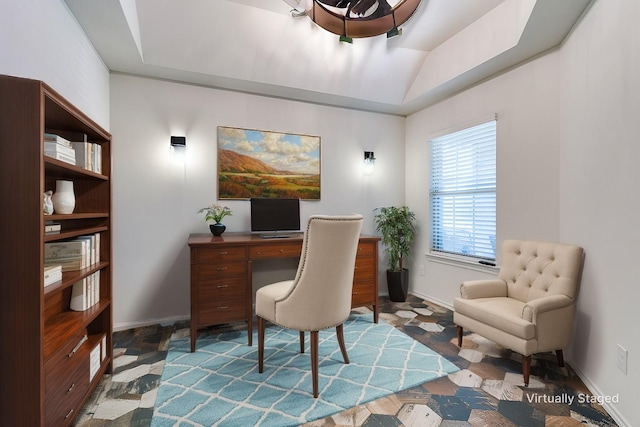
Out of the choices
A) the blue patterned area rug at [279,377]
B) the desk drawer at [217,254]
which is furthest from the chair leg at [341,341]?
the desk drawer at [217,254]

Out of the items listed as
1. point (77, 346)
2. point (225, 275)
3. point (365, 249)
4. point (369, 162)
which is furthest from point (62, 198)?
point (369, 162)

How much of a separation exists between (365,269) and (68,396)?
250cm

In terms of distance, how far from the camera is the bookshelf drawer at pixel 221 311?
8.52 feet

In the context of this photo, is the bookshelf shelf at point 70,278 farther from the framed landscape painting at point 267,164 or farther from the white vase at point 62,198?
the framed landscape painting at point 267,164

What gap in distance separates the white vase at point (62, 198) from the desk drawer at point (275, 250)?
4.51ft

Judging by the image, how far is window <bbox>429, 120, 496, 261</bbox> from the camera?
317 centimetres

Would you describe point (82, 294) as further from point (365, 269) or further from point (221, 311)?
point (365, 269)

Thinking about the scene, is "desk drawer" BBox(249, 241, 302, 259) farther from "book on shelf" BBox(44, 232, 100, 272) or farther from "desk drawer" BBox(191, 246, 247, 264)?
"book on shelf" BBox(44, 232, 100, 272)

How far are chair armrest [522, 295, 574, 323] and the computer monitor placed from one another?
7.11ft

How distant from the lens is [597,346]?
6.40 ft

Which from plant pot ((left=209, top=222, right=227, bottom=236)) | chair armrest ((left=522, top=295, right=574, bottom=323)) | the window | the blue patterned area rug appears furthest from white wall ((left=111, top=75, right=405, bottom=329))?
chair armrest ((left=522, top=295, right=574, bottom=323))

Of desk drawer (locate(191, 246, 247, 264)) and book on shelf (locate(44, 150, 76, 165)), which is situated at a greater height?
book on shelf (locate(44, 150, 76, 165))

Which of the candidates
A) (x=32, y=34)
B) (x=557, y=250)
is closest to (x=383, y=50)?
(x=557, y=250)

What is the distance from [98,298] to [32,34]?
5.39 ft
